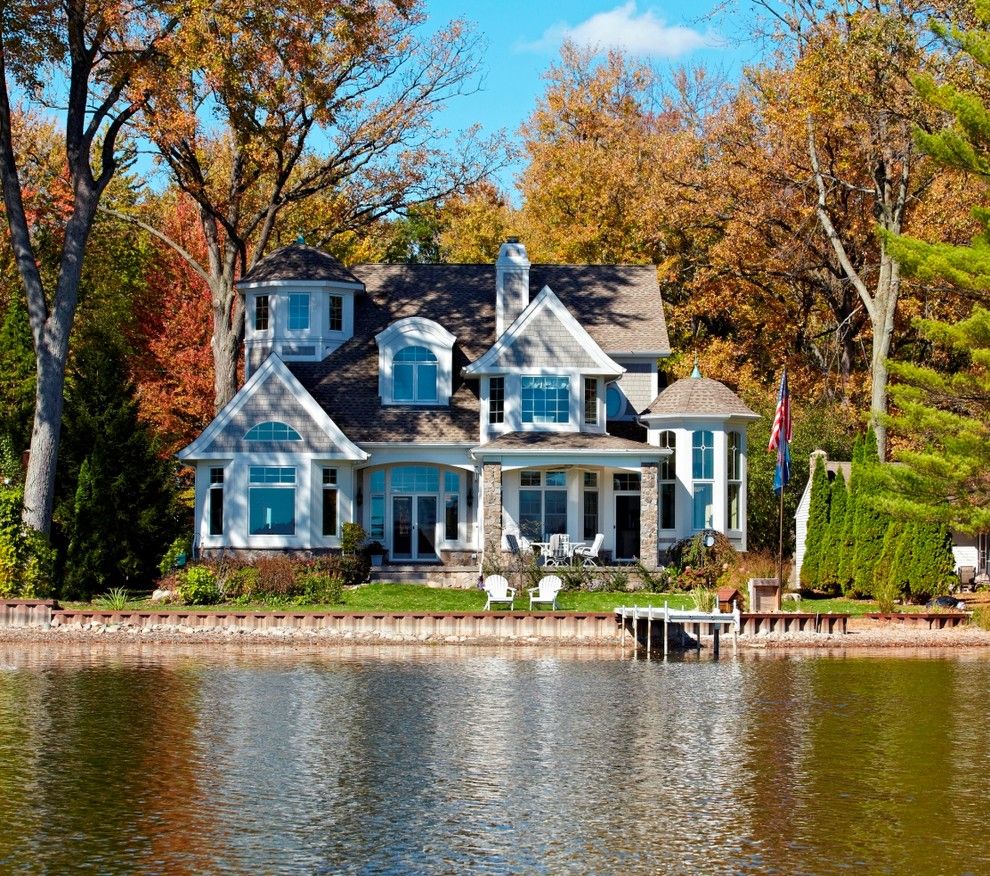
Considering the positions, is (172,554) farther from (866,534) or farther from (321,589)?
(866,534)

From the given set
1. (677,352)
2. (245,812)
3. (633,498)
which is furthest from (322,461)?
(245,812)

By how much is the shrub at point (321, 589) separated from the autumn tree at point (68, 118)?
6.09m

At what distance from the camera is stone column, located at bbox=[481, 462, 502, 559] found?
39906mm

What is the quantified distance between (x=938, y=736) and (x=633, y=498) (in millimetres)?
20144

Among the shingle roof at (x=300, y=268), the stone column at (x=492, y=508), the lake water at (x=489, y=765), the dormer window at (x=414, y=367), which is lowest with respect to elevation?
the lake water at (x=489, y=765)

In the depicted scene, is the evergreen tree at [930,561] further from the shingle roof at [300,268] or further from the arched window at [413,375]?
the shingle roof at [300,268]

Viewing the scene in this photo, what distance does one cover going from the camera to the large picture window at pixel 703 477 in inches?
1658

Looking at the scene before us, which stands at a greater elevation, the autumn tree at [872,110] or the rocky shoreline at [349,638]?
the autumn tree at [872,110]

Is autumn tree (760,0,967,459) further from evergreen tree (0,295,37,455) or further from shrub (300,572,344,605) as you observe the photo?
evergreen tree (0,295,37,455)

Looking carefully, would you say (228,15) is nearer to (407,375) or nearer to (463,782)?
(407,375)

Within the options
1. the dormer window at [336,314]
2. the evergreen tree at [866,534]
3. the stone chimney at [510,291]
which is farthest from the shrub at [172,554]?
the evergreen tree at [866,534]

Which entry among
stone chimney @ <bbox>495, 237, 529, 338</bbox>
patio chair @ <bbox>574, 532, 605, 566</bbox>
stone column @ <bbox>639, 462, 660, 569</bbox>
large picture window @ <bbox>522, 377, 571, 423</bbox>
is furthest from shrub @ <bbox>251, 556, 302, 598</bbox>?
stone chimney @ <bbox>495, 237, 529, 338</bbox>

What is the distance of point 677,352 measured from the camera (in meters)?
56.2

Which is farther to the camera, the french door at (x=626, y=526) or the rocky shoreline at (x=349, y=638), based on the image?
the french door at (x=626, y=526)
